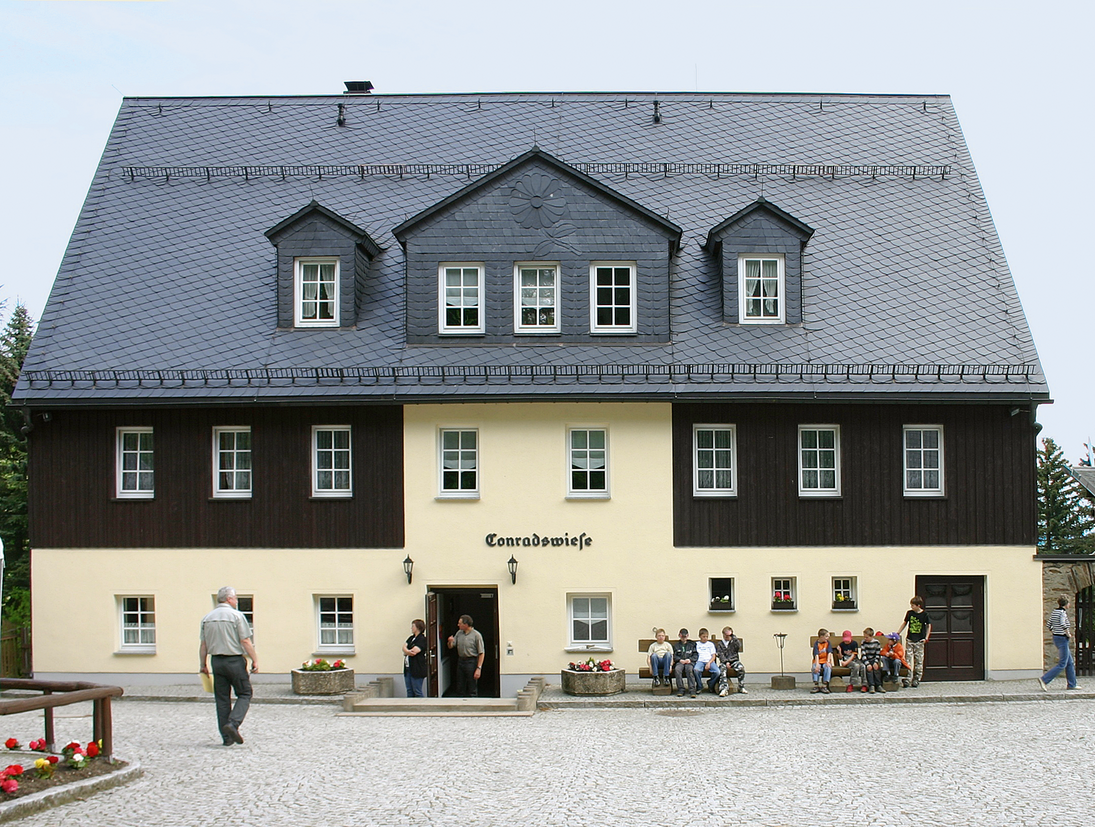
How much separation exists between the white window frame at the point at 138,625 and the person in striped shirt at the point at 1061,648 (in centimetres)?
1611

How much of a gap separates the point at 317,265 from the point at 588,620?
8.68 m

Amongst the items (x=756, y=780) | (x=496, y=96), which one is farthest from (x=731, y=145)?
(x=756, y=780)

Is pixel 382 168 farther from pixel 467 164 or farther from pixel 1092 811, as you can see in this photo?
pixel 1092 811

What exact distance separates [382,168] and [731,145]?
795 centimetres

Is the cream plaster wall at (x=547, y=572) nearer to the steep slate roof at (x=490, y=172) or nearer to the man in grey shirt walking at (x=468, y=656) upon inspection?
the man in grey shirt walking at (x=468, y=656)

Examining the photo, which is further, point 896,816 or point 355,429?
point 355,429

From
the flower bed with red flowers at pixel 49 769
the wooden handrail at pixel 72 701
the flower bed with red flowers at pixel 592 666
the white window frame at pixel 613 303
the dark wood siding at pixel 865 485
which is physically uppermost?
the white window frame at pixel 613 303

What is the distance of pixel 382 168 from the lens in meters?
24.8

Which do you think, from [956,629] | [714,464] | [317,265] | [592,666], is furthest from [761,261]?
[317,265]

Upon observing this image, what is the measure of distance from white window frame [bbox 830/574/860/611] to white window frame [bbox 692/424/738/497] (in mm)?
2512

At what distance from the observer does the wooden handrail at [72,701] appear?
10.7 metres

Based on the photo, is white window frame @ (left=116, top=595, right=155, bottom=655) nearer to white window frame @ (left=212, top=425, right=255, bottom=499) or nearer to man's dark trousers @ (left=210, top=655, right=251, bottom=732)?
white window frame @ (left=212, top=425, right=255, bottom=499)

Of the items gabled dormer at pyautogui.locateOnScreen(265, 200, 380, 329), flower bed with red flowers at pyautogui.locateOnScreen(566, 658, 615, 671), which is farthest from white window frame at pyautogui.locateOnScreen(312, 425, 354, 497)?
flower bed with red flowers at pyautogui.locateOnScreen(566, 658, 615, 671)

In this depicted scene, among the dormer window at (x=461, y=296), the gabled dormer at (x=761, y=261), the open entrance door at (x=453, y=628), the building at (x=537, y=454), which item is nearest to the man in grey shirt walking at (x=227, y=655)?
the open entrance door at (x=453, y=628)
